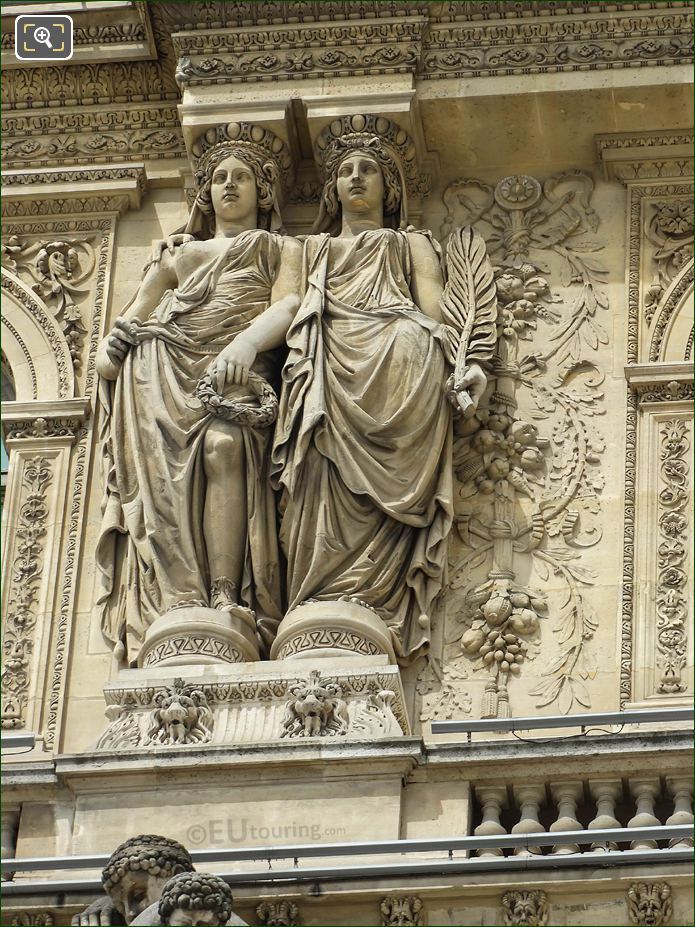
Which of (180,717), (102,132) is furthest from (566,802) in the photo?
(102,132)

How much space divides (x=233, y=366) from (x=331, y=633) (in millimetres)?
1410

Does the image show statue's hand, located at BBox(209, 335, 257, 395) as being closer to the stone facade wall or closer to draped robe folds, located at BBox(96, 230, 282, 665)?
draped robe folds, located at BBox(96, 230, 282, 665)

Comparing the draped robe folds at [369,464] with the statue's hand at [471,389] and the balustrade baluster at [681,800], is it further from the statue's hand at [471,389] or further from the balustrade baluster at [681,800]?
the balustrade baluster at [681,800]

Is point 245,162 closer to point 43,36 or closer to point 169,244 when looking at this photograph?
point 169,244

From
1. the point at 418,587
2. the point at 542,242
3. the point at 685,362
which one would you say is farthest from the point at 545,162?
the point at 418,587

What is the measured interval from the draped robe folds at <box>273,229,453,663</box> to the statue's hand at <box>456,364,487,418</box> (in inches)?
3.8

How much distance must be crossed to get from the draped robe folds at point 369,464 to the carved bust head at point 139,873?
7.07ft

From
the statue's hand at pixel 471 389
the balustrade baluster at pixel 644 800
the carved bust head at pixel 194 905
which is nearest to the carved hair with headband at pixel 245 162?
the statue's hand at pixel 471 389

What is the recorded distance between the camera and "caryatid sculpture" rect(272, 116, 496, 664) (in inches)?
596

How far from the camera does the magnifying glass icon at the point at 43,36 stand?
17.1 m

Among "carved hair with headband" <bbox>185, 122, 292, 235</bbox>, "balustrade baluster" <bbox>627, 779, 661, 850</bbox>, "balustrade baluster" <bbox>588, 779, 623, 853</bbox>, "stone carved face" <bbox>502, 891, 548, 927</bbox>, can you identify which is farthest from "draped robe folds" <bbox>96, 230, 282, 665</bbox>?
"stone carved face" <bbox>502, 891, 548, 927</bbox>

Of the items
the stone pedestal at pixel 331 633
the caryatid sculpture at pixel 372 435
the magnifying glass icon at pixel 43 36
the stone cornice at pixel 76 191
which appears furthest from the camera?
the magnifying glass icon at pixel 43 36

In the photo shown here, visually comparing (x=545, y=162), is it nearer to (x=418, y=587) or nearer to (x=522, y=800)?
(x=418, y=587)

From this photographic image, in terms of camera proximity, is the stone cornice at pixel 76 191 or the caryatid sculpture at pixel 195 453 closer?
the caryatid sculpture at pixel 195 453
